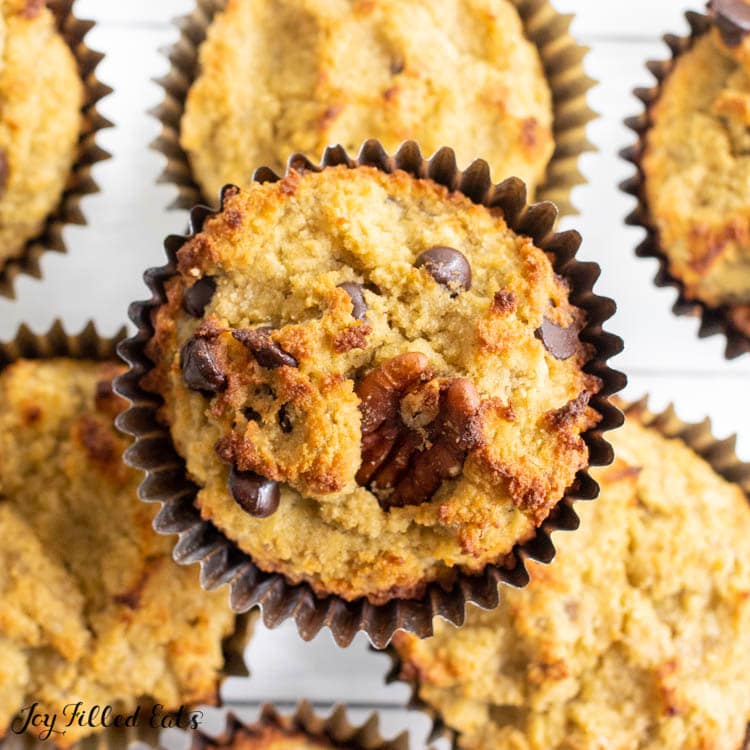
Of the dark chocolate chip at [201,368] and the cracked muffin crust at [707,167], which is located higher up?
the cracked muffin crust at [707,167]

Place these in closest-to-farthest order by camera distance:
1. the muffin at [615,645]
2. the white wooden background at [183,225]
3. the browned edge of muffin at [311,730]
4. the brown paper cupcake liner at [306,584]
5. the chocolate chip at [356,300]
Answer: the chocolate chip at [356,300] < the brown paper cupcake liner at [306,584] < the muffin at [615,645] < the browned edge of muffin at [311,730] < the white wooden background at [183,225]

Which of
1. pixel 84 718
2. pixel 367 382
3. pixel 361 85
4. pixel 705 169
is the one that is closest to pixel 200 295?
pixel 367 382

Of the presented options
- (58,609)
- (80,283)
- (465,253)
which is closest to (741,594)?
(465,253)

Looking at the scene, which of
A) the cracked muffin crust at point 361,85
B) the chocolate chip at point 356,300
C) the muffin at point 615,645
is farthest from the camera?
the cracked muffin crust at point 361,85

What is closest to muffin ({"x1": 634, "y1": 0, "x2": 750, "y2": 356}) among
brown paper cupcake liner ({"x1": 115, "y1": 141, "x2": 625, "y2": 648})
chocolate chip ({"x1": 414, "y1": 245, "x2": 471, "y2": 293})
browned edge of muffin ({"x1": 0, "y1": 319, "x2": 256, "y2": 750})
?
brown paper cupcake liner ({"x1": 115, "y1": 141, "x2": 625, "y2": 648})

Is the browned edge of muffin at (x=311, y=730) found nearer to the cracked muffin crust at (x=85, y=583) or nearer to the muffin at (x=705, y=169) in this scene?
the cracked muffin crust at (x=85, y=583)

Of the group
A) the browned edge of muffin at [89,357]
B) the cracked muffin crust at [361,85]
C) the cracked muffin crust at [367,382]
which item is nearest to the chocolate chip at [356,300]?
the cracked muffin crust at [367,382]

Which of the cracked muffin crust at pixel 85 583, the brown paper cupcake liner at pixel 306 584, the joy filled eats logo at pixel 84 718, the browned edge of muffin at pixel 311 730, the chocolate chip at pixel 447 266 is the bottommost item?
the browned edge of muffin at pixel 311 730

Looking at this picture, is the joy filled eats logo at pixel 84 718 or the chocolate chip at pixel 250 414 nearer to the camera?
the chocolate chip at pixel 250 414
